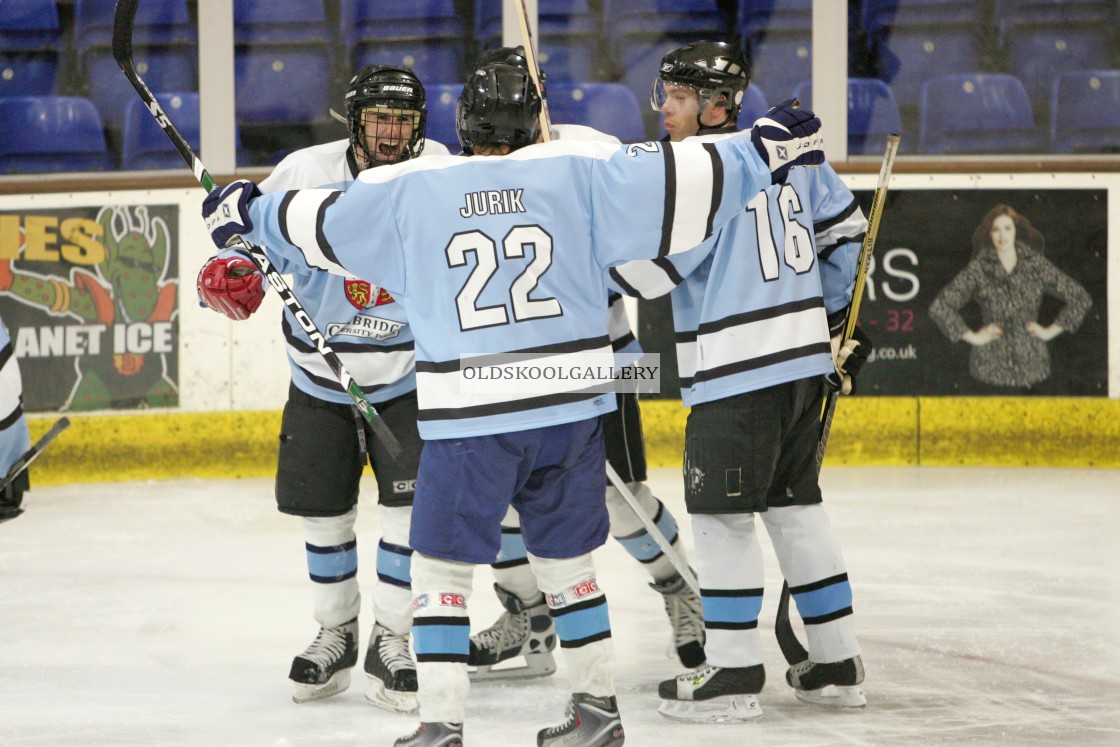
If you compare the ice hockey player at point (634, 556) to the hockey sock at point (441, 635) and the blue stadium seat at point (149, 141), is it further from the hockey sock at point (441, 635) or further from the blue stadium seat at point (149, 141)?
the blue stadium seat at point (149, 141)

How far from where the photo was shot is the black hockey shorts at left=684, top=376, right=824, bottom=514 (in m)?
2.50

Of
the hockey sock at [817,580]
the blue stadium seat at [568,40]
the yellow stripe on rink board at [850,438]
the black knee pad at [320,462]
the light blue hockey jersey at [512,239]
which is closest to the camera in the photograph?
the light blue hockey jersey at [512,239]

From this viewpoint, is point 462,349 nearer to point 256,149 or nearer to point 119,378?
point 119,378

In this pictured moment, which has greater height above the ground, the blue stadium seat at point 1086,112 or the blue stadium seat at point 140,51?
the blue stadium seat at point 140,51

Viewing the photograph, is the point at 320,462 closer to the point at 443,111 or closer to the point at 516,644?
the point at 516,644

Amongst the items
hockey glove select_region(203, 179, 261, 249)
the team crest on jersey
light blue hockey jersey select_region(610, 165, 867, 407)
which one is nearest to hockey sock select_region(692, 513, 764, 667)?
light blue hockey jersey select_region(610, 165, 867, 407)

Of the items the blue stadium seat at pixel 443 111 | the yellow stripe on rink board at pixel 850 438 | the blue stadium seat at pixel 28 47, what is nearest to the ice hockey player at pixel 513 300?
the yellow stripe on rink board at pixel 850 438

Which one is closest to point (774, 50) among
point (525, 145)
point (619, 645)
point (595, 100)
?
point (595, 100)

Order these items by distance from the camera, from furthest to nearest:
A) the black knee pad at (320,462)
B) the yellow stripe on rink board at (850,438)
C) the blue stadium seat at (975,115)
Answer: the blue stadium seat at (975,115), the yellow stripe on rink board at (850,438), the black knee pad at (320,462)

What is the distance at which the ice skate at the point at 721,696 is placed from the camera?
2.51 m

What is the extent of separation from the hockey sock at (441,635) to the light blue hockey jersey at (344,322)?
60 cm

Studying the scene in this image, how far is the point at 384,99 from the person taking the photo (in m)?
2.60

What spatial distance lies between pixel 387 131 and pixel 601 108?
330cm

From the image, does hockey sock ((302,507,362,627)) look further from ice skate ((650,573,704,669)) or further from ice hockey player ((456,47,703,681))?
ice skate ((650,573,704,669))
